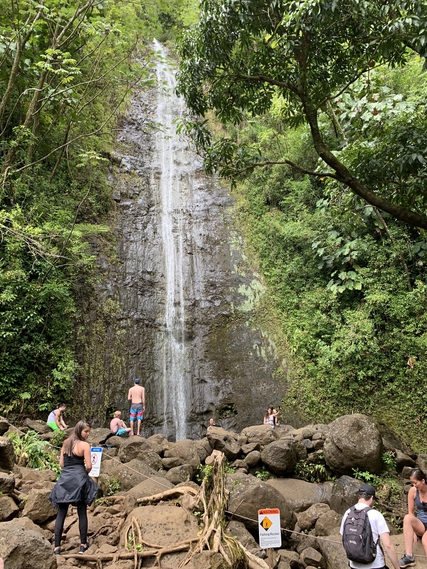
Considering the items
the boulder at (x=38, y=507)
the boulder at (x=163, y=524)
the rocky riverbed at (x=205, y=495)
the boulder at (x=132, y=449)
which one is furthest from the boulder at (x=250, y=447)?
the boulder at (x=38, y=507)

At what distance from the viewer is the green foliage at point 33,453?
237 inches

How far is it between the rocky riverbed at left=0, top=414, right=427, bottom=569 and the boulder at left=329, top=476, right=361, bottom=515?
16mm

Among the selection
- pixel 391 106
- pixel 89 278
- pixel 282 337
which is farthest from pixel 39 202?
pixel 391 106

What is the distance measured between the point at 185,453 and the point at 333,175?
5.56 meters

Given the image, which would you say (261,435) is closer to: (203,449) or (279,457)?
(279,457)

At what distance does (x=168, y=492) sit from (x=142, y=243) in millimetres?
10238

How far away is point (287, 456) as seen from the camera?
7.11m

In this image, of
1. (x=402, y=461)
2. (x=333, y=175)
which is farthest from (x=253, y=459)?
(x=333, y=175)

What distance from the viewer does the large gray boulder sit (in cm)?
679

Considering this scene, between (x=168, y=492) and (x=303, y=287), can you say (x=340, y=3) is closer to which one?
(x=168, y=492)

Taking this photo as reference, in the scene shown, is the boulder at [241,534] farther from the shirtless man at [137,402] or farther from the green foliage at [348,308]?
the green foliage at [348,308]

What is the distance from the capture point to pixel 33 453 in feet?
20.4

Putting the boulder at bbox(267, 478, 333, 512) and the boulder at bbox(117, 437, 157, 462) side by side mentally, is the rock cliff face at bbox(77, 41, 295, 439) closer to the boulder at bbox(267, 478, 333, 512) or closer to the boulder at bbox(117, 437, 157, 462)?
the boulder at bbox(117, 437, 157, 462)

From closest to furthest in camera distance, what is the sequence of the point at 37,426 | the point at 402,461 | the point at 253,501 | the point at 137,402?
the point at 253,501 < the point at 402,461 < the point at 37,426 < the point at 137,402
